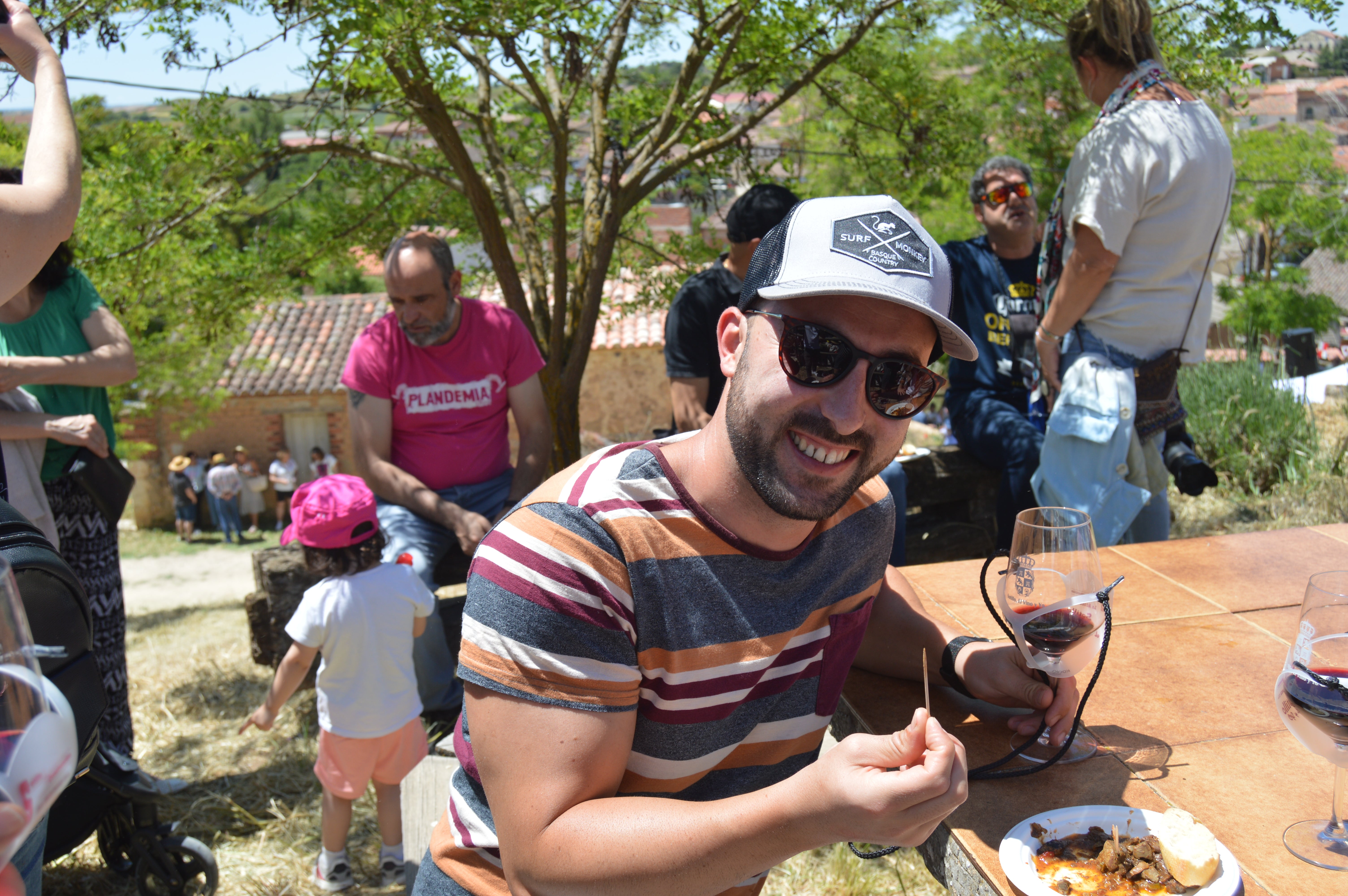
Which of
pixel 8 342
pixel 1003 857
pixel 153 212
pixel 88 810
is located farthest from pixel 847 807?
pixel 153 212

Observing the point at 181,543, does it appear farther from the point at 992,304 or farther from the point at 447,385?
the point at 992,304

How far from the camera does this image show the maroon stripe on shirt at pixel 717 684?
4.98ft

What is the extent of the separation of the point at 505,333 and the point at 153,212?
87.8 inches

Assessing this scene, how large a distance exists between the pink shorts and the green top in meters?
1.31

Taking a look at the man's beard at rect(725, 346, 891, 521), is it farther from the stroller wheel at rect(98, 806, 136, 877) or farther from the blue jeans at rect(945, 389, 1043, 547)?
the stroller wheel at rect(98, 806, 136, 877)

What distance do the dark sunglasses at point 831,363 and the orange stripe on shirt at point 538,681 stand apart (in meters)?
0.54

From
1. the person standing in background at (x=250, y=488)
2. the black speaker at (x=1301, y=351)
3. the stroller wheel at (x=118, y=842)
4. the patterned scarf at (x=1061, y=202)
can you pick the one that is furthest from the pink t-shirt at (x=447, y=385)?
the person standing in background at (x=250, y=488)

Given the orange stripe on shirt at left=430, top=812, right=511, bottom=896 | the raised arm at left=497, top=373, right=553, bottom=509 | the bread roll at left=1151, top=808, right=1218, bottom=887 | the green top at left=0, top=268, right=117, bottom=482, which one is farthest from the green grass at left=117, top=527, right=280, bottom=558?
the bread roll at left=1151, top=808, right=1218, bottom=887

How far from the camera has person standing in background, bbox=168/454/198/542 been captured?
21.5 m

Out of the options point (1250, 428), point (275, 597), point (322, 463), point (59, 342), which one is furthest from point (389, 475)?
point (322, 463)

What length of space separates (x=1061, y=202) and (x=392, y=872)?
326 cm

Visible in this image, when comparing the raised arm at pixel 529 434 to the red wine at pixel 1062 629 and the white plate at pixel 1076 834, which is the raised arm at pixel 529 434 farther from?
the white plate at pixel 1076 834

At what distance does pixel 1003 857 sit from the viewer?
1.34 meters

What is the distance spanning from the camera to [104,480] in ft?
11.1
